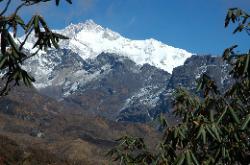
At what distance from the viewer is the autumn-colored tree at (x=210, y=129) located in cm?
1200

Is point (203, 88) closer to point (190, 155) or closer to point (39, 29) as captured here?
point (190, 155)

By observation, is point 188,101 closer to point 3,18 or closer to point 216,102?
point 216,102

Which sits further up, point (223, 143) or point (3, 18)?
point (3, 18)

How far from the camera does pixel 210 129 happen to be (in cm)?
1181

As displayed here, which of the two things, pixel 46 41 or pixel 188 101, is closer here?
pixel 46 41

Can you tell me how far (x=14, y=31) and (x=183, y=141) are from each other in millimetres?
6026

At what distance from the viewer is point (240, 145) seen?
13797 mm

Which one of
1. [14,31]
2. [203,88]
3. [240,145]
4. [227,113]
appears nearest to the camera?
[14,31]

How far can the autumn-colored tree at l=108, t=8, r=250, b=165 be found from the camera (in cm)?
1200

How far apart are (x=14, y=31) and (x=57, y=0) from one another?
992 millimetres

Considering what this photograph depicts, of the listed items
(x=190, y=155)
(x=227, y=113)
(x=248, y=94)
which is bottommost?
(x=190, y=155)

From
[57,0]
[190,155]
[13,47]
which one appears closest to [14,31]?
[13,47]

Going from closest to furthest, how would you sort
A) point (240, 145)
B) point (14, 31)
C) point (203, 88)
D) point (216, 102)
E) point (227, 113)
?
point (14, 31), point (227, 113), point (240, 145), point (216, 102), point (203, 88)

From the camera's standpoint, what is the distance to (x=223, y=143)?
12617 millimetres
